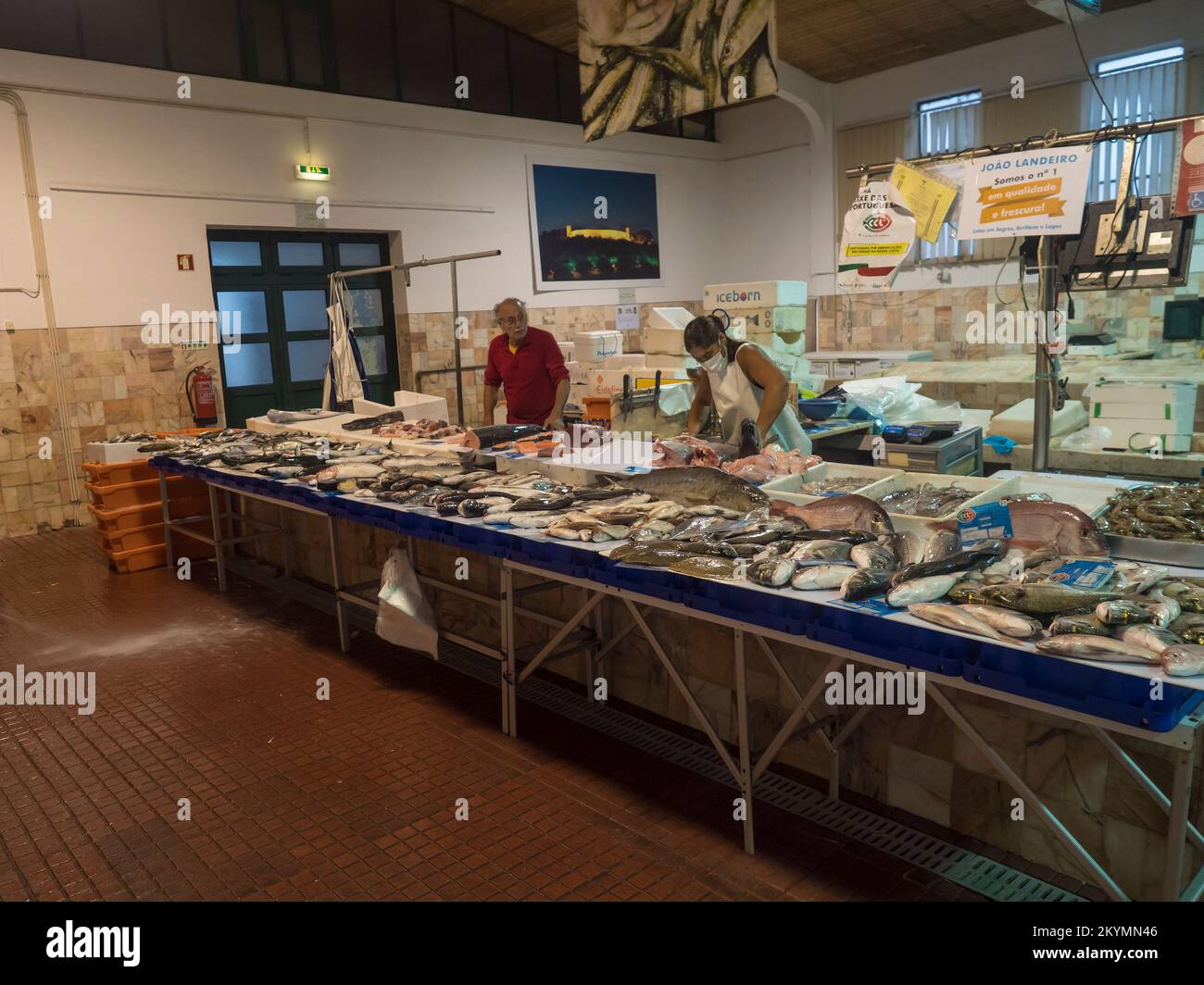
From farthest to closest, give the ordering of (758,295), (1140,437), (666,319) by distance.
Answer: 1. (666,319)
2. (758,295)
3. (1140,437)

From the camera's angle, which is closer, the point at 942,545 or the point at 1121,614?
the point at 1121,614

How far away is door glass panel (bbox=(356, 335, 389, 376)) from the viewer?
11.7 m

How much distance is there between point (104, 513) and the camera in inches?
280

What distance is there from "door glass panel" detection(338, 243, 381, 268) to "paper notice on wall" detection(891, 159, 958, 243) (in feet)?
27.1

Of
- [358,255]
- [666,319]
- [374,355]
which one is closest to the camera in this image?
[666,319]

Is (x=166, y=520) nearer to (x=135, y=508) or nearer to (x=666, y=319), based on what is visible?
(x=135, y=508)

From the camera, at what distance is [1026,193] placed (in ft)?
13.4

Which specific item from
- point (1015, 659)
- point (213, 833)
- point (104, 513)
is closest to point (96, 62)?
point (104, 513)

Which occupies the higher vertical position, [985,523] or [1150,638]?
[985,523]

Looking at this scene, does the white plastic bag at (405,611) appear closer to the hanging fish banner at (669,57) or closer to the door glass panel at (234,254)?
the hanging fish banner at (669,57)

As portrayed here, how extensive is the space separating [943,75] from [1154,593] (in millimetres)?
12281

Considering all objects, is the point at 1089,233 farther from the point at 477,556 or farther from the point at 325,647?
the point at 325,647

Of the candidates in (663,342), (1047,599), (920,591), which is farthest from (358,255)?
(1047,599)

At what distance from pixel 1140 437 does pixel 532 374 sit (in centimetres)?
409
